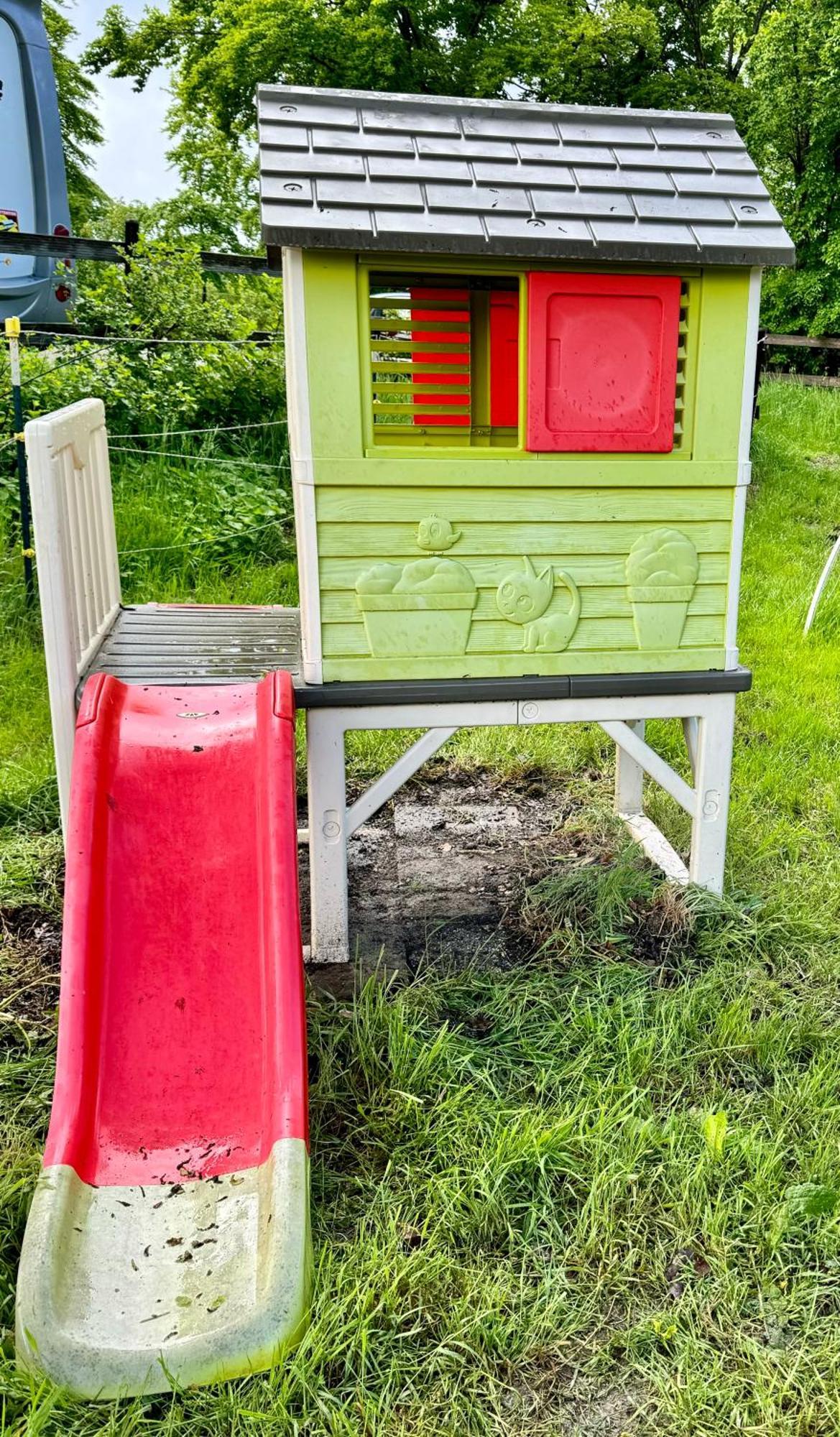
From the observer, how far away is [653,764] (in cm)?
350

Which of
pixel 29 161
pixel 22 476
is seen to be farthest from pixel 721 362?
pixel 29 161

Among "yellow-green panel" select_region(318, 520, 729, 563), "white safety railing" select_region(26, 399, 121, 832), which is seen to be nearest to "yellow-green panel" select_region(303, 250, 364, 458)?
"yellow-green panel" select_region(318, 520, 729, 563)

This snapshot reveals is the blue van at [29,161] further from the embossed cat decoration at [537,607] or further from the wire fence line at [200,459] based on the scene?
the embossed cat decoration at [537,607]

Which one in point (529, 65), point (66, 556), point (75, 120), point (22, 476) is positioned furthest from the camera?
point (75, 120)

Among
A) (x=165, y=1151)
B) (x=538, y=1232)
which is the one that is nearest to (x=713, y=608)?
(x=538, y=1232)

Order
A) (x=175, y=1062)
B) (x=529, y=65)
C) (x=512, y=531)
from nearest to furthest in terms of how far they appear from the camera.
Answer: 1. (x=175, y=1062)
2. (x=512, y=531)
3. (x=529, y=65)

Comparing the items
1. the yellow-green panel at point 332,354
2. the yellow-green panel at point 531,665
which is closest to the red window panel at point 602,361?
the yellow-green panel at point 332,354

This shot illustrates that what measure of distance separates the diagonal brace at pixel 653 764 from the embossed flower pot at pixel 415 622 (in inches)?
25.2

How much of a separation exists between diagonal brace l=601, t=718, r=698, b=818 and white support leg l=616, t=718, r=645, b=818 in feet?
2.60

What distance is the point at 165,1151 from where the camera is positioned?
229cm

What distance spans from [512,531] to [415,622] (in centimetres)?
40

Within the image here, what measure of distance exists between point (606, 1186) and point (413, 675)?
4.94ft

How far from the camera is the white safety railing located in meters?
2.74

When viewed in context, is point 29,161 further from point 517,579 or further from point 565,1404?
point 565,1404
